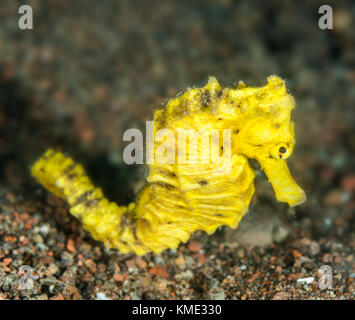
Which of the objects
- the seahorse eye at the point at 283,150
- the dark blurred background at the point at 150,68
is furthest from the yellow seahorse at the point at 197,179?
the dark blurred background at the point at 150,68

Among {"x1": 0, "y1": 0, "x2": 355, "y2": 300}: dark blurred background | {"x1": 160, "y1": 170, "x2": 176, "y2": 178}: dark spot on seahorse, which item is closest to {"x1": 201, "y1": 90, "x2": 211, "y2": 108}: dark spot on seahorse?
{"x1": 160, "y1": 170, "x2": 176, "y2": 178}: dark spot on seahorse

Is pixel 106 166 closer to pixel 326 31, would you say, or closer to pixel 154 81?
pixel 154 81

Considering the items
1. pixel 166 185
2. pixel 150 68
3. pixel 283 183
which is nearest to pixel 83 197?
pixel 166 185

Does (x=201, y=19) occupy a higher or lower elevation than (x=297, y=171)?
higher

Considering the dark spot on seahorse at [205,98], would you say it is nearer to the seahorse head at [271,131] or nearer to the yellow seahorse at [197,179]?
the yellow seahorse at [197,179]
